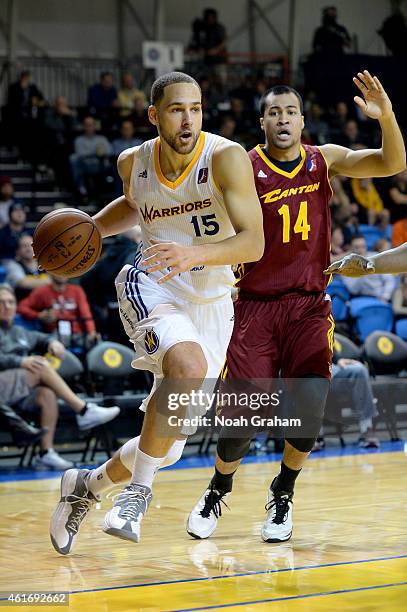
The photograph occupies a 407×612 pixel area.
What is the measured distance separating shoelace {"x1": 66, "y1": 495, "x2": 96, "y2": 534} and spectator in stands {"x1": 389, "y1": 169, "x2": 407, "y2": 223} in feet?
39.1

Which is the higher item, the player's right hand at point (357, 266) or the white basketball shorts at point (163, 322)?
the player's right hand at point (357, 266)

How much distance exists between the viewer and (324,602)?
384 cm


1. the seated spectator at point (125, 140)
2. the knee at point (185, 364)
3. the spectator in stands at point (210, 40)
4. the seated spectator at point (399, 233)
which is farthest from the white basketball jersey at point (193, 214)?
→ the spectator in stands at point (210, 40)

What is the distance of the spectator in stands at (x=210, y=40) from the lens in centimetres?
2061

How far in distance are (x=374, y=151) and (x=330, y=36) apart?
16.3 meters

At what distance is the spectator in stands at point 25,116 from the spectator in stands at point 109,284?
5.67 m

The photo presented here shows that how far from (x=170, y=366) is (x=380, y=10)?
68.3 ft

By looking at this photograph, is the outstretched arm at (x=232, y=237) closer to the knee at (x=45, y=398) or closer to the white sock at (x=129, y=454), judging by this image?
the white sock at (x=129, y=454)

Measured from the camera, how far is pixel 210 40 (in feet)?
68.0

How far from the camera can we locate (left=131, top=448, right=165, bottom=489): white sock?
15.0ft

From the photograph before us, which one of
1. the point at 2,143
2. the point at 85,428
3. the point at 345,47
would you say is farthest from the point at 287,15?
the point at 85,428

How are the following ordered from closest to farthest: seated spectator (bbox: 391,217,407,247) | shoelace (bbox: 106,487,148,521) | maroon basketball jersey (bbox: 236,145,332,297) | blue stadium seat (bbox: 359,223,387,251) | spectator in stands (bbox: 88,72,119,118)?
shoelace (bbox: 106,487,148,521), maroon basketball jersey (bbox: 236,145,332,297), seated spectator (bbox: 391,217,407,247), blue stadium seat (bbox: 359,223,387,251), spectator in stands (bbox: 88,72,119,118)

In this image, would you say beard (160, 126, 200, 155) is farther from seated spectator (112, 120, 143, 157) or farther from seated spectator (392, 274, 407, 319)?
seated spectator (112, 120, 143, 157)

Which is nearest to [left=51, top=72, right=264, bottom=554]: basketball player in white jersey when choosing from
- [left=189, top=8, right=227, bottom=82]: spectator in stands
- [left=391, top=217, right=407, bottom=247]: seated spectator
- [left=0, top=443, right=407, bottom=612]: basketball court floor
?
[left=0, top=443, right=407, bottom=612]: basketball court floor
